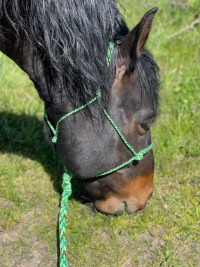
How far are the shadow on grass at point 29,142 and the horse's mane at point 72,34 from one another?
1.20 meters

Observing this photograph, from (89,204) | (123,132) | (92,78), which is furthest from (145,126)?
(89,204)

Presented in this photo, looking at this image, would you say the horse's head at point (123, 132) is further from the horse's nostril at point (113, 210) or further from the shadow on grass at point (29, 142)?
the shadow on grass at point (29, 142)

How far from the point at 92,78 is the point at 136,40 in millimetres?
233

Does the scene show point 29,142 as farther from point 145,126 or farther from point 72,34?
point 72,34

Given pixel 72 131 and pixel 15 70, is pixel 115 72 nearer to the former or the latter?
pixel 72 131

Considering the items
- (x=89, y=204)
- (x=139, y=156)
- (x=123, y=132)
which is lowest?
(x=89, y=204)

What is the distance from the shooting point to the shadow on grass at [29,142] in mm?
3135

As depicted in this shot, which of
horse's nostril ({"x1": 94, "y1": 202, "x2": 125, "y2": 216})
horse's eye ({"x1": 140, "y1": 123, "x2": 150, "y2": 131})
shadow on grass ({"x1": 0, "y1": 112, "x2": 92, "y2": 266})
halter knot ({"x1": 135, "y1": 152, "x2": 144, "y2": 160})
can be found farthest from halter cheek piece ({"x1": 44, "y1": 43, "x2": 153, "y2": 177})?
shadow on grass ({"x1": 0, "y1": 112, "x2": 92, "y2": 266})

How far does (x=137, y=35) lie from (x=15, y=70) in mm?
2459

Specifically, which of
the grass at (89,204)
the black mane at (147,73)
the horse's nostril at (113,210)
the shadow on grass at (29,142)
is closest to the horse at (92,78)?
the black mane at (147,73)

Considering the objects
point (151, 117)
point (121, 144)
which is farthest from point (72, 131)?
point (151, 117)

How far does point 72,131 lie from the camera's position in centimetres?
211

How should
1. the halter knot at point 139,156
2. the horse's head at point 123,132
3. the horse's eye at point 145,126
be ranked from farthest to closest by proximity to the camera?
the halter knot at point 139,156 → the horse's eye at point 145,126 → the horse's head at point 123,132

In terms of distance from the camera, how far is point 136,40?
1.83 m
